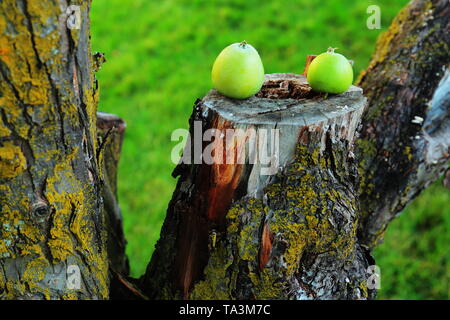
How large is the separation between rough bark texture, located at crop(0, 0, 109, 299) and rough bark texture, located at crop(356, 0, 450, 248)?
1209 mm

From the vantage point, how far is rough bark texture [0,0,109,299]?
4.27ft

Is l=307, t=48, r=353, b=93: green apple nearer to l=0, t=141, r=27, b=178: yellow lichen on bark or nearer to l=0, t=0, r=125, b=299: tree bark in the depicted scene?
l=0, t=0, r=125, b=299: tree bark

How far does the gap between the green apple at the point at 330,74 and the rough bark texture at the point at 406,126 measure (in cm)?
43

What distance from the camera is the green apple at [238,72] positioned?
1723mm

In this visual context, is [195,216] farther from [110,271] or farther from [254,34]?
[254,34]

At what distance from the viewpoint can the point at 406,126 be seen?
7.24 feet

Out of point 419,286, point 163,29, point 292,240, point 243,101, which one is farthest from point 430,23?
point 163,29

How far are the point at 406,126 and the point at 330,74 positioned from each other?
0.60m

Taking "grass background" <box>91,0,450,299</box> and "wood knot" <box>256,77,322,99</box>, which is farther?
"grass background" <box>91,0,450,299</box>

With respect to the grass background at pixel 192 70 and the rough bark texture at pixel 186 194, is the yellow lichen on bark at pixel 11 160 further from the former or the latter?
the grass background at pixel 192 70

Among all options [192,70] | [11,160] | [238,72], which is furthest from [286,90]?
[192,70]

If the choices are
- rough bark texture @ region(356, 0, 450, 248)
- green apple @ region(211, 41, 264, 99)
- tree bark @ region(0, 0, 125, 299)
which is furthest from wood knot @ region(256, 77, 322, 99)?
tree bark @ region(0, 0, 125, 299)

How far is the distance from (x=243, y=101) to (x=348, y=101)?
39 centimetres

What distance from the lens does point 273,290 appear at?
5.51 ft
